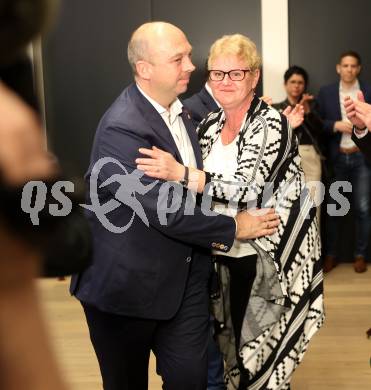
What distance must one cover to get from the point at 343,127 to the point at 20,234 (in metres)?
5.46

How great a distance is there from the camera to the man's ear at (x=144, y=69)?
2416 mm

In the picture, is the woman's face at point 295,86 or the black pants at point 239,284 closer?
the black pants at point 239,284

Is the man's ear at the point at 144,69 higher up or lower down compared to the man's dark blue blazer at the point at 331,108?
higher up

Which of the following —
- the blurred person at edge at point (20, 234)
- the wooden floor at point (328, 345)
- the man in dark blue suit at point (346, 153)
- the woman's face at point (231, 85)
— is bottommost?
the wooden floor at point (328, 345)

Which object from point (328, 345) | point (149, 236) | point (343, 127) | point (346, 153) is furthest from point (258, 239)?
point (346, 153)

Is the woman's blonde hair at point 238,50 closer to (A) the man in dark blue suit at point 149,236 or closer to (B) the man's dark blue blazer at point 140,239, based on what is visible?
(A) the man in dark blue suit at point 149,236

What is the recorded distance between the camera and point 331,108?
→ 6000 millimetres

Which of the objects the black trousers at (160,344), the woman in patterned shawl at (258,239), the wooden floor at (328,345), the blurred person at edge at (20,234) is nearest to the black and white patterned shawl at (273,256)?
the woman in patterned shawl at (258,239)

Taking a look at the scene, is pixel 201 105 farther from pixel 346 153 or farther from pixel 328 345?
pixel 346 153

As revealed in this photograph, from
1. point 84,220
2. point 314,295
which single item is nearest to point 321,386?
point 314,295

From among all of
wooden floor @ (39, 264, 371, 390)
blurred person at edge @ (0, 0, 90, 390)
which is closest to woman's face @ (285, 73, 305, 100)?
wooden floor @ (39, 264, 371, 390)

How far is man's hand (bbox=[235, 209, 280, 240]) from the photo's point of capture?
2508 mm

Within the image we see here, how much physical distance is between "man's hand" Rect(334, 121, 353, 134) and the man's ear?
11.7 feet

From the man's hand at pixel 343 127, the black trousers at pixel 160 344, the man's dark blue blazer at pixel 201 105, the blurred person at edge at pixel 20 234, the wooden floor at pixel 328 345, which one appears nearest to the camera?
the blurred person at edge at pixel 20 234
